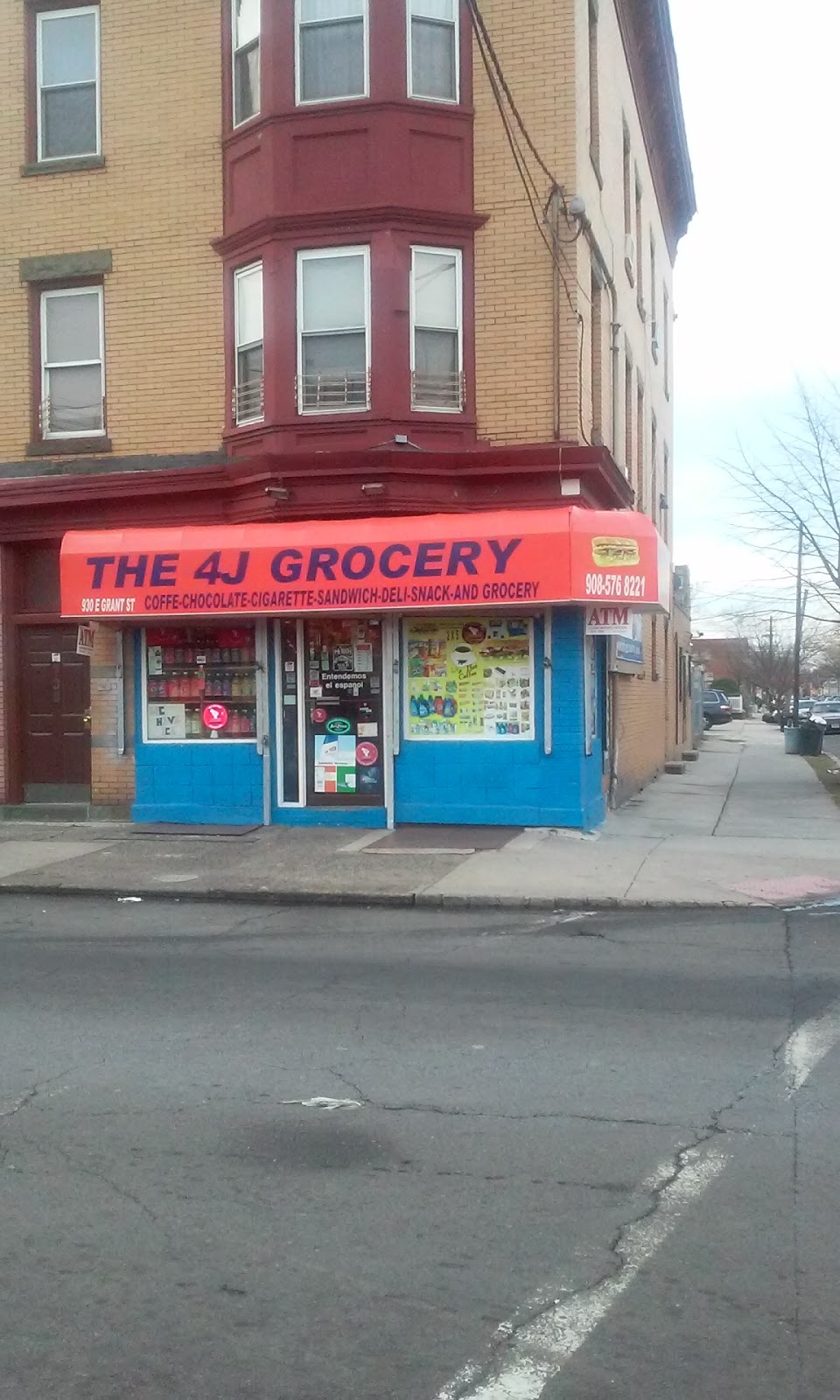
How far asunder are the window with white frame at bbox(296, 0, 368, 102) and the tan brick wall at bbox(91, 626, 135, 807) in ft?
21.6

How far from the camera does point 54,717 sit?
55.2ft

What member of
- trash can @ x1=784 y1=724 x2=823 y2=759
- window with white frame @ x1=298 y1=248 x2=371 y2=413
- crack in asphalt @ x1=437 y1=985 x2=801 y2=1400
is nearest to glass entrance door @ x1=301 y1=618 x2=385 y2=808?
window with white frame @ x1=298 y1=248 x2=371 y2=413

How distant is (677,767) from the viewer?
26453mm

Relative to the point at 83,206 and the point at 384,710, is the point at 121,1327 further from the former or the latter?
the point at 83,206

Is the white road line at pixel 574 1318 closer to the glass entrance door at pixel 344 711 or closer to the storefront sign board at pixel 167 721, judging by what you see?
the glass entrance door at pixel 344 711

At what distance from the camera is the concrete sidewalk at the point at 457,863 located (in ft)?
38.1

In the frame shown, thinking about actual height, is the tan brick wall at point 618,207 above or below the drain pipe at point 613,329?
above

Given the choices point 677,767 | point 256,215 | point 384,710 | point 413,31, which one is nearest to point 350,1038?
point 384,710

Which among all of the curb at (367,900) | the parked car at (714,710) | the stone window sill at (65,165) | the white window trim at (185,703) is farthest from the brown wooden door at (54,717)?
the parked car at (714,710)

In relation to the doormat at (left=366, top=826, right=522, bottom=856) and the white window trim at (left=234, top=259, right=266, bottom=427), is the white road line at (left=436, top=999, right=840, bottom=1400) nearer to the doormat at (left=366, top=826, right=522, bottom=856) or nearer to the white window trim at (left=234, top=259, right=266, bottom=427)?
the doormat at (left=366, top=826, right=522, bottom=856)

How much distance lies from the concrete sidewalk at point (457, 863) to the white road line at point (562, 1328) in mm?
6599

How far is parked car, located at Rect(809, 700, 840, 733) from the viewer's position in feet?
191

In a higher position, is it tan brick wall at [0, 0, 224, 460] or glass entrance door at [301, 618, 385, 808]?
tan brick wall at [0, 0, 224, 460]

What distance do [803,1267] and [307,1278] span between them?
5.06 ft
